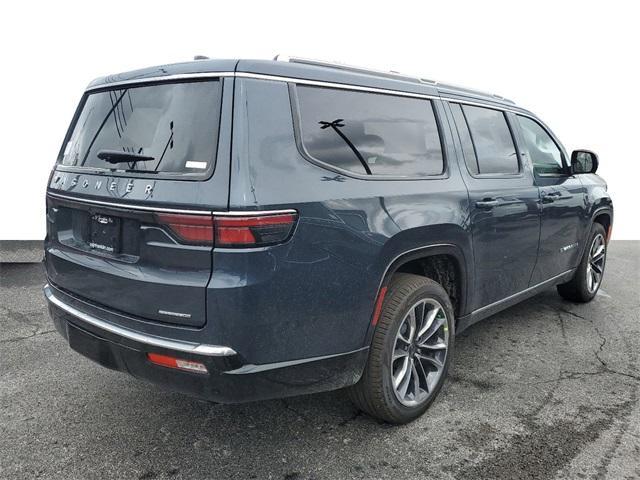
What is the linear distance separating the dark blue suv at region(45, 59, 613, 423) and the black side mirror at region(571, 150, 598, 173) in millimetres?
1734

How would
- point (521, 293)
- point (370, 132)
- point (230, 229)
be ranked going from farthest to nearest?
point (521, 293) → point (370, 132) → point (230, 229)

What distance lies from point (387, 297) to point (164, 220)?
1.24 metres

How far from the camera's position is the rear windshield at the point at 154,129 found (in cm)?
217

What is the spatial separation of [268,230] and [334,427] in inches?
54.7

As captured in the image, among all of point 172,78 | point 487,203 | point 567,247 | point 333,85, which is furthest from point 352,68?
point 567,247

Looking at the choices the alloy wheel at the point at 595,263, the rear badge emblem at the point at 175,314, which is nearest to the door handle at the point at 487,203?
the rear badge emblem at the point at 175,314

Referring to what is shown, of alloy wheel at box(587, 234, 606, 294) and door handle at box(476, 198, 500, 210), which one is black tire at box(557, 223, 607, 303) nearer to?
alloy wheel at box(587, 234, 606, 294)

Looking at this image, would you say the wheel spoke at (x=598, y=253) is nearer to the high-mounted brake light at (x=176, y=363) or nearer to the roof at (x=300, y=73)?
the roof at (x=300, y=73)

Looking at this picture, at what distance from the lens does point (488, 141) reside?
3.64 m

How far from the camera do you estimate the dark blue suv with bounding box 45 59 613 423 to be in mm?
2090

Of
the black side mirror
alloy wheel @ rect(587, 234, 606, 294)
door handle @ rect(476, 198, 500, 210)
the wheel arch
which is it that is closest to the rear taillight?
the wheel arch

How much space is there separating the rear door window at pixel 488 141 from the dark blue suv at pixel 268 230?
12cm

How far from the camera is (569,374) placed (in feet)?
11.9

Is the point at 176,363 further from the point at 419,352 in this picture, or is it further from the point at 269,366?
the point at 419,352
